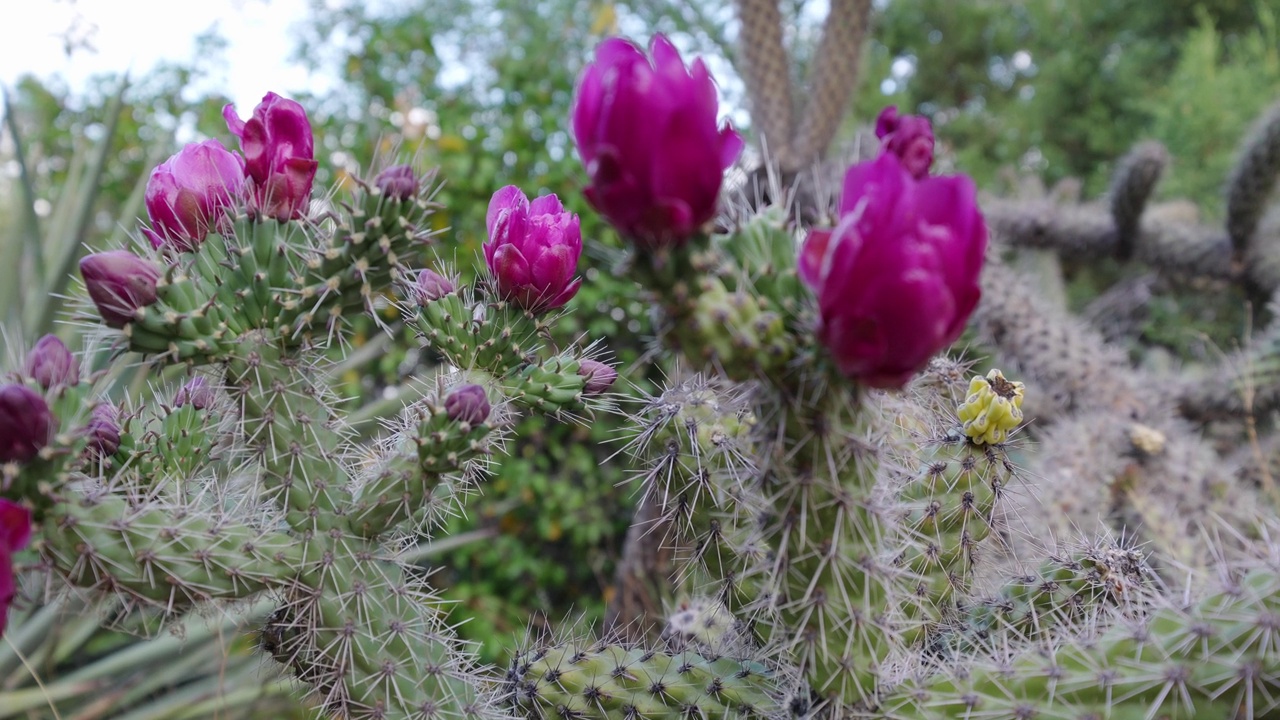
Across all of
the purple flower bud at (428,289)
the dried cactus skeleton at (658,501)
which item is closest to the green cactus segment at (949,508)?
the dried cactus skeleton at (658,501)

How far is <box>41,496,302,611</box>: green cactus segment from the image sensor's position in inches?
24.9

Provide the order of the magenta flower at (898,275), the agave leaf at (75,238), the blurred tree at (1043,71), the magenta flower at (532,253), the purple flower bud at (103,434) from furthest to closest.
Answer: the blurred tree at (1043,71)
the agave leaf at (75,238)
the magenta flower at (532,253)
the purple flower bud at (103,434)
the magenta flower at (898,275)

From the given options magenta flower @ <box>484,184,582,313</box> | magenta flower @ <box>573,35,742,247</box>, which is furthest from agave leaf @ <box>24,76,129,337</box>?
magenta flower @ <box>573,35,742,247</box>

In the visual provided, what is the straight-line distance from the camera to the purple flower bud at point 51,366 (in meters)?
0.64

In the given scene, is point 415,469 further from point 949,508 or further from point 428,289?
point 949,508

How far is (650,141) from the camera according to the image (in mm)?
501

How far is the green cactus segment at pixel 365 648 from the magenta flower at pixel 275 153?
0.36 meters

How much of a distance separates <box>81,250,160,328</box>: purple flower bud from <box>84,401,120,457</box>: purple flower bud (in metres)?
0.11

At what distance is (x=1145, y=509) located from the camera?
63.9 inches

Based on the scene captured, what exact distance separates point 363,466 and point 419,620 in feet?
0.66

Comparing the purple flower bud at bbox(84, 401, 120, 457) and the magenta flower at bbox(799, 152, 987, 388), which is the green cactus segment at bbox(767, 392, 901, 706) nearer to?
the magenta flower at bbox(799, 152, 987, 388)

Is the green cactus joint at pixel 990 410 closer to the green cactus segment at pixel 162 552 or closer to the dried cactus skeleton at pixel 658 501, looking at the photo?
the dried cactus skeleton at pixel 658 501

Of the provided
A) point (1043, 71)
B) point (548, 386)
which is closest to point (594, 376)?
point (548, 386)

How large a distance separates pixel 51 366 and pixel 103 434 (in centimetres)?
12
